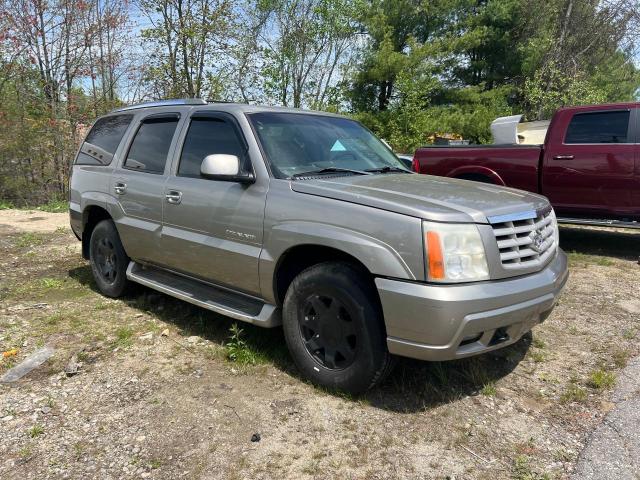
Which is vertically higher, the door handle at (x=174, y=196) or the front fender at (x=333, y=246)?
the door handle at (x=174, y=196)

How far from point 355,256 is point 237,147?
4.62 ft

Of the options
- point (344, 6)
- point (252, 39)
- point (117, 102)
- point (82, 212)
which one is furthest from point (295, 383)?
point (344, 6)

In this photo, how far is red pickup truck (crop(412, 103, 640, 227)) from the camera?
258 inches

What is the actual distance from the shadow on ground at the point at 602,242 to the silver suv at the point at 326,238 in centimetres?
399

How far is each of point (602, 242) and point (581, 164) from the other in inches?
62.9

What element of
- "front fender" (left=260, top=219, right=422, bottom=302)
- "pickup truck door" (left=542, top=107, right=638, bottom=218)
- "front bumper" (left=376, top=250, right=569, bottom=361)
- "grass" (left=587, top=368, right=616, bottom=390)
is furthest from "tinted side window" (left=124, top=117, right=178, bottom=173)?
"pickup truck door" (left=542, top=107, right=638, bottom=218)

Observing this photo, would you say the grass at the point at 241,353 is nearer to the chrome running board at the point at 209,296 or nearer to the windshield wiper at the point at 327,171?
the chrome running board at the point at 209,296

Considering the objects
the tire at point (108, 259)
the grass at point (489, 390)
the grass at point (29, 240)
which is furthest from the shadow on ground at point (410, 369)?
the grass at point (29, 240)

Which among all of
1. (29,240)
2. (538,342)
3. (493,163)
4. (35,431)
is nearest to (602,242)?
(493,163)

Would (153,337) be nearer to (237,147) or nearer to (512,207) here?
(237,147)

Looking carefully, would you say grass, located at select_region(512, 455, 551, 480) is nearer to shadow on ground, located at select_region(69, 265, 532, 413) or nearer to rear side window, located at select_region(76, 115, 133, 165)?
shadow on ground, located at select_region(69, 265, 532, 413)

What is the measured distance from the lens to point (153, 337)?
4121 millimetres

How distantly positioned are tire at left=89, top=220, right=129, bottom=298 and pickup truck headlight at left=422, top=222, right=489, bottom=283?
10.7 ft

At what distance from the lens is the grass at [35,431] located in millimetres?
2793
